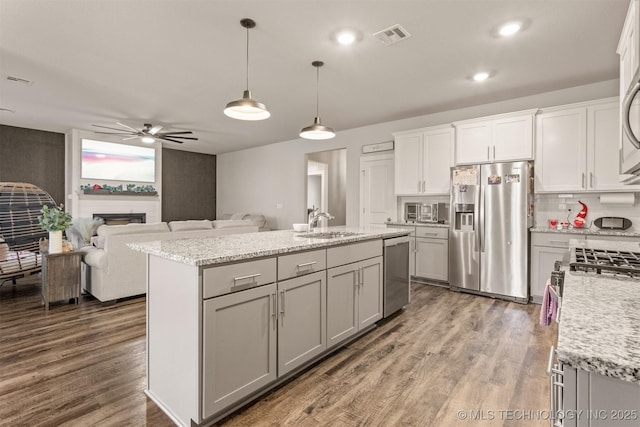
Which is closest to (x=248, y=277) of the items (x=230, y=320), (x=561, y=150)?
(x=230, y=320)

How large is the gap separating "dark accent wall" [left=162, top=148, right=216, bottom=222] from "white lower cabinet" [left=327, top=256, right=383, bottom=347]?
6.98 metres

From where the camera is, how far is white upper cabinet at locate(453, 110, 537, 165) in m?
3.97

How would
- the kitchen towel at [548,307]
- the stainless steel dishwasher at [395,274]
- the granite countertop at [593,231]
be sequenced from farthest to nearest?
the granite countertop at [593,231], the stainless steel dishwasher at [395,274], the kitchen towel at [548,307]

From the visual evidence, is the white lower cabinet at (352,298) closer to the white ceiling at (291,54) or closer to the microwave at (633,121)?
the microwave at (633,121)

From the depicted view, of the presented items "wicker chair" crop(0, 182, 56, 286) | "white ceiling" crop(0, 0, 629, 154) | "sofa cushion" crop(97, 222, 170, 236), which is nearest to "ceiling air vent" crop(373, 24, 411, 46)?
"white ceiling" crop(0, 0, 629, 154)

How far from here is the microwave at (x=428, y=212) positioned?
4.93 m

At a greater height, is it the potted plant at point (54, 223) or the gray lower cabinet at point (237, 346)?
the potted plant at point (54, 223)

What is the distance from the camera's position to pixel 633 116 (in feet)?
3.66

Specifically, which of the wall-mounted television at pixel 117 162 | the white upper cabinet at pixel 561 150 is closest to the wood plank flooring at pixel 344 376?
the white upper cabinet at pixel 561 150

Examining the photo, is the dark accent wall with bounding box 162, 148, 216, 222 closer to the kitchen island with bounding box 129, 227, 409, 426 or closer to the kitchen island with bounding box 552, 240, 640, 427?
the kitchen island with bounding box 129, 227, 409, 426

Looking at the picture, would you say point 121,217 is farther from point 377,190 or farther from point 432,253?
point 432,253

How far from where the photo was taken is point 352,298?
2.66m

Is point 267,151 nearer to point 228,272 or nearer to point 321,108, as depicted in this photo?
point 321,108

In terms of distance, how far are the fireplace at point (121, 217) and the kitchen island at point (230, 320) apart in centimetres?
595
